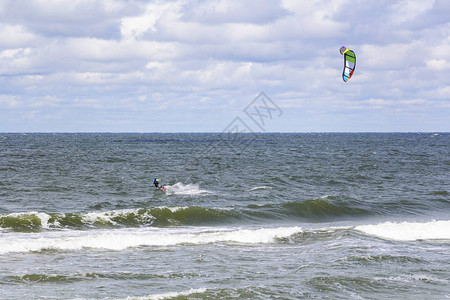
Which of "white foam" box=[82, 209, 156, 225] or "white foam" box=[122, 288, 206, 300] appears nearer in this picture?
"white foam" box=[122, 288, 206, 300]

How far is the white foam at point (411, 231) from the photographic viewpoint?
17.8m

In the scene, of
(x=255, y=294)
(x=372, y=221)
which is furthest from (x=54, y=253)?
(x=372, y=221)

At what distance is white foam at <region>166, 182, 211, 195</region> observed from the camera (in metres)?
30.2

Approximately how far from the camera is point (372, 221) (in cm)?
2214

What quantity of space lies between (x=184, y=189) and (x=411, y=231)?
54.6ft

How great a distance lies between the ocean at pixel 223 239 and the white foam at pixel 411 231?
0.05 metres

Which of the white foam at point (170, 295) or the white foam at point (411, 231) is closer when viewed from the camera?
the white foam at point (170, 295)

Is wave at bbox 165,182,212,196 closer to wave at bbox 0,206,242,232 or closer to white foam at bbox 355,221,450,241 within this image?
wave at bbox 0,206,242,232

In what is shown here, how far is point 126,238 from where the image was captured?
16.5m

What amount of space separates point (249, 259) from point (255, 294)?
3.30 meters

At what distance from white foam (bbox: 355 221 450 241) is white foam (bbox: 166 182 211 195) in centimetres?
1320

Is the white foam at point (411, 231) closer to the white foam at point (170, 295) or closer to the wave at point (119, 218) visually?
the wave at point (119, 218)

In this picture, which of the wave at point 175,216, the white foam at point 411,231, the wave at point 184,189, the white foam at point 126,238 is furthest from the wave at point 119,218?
the white foam at point 411,231

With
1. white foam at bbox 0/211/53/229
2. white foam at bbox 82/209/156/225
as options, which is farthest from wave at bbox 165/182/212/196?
white foam at bbox 0/211/53/229
